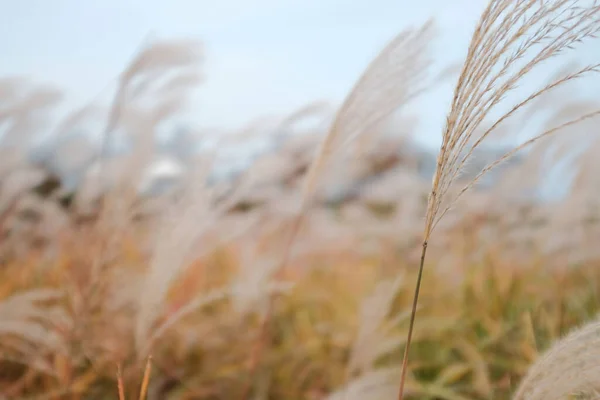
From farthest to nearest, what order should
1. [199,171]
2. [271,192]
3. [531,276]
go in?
1. [271,192]
2. [531,276]
3. [199,171]

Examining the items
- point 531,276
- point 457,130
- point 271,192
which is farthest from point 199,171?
point 531,276

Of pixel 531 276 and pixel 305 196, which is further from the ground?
pixel 531 276

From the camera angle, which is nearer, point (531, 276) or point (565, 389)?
point (565, 389)

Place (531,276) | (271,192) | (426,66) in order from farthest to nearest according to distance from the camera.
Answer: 1. (271,192)
2. (531,276)
3. (426,66)

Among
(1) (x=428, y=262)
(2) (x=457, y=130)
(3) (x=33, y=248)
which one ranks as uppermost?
(3) (x=33, y=248)

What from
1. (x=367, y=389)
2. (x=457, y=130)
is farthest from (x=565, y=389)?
(x=367, y=389)

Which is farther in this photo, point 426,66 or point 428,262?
point 428,262

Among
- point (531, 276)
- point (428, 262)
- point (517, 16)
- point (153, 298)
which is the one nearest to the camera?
point (517, 16)

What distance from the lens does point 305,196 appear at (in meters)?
0.93

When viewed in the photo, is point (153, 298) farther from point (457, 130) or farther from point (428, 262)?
point (428, 262)

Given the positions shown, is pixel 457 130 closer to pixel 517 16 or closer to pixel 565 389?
pixel 517 16

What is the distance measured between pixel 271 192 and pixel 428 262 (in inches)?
42.5

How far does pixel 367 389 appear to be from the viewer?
92 centimetres

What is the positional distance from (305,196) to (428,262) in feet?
6.67
